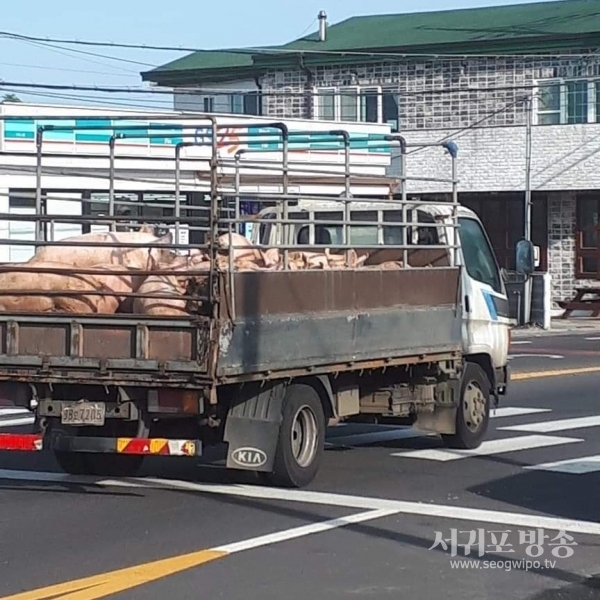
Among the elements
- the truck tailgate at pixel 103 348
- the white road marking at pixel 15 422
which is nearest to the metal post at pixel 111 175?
the truck tailgate at pixel 103 348

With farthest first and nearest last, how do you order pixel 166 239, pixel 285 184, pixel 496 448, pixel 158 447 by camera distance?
pixel 496 448 → pixel 285 184 → pixel 166 239 → pixel 158 447

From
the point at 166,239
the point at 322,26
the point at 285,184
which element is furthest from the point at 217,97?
the point at 166,239

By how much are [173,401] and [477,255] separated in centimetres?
469

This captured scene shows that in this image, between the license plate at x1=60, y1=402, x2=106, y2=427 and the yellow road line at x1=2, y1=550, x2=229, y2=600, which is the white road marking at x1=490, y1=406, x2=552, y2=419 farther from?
the yellow road line at x1=2, y1=550, x2=229, y2=600

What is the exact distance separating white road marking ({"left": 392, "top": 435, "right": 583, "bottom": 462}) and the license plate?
3649 millimetres

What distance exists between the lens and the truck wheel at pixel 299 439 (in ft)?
34.6

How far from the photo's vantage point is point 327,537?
9.09 metres

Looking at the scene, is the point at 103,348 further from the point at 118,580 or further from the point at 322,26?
the point at 322,26

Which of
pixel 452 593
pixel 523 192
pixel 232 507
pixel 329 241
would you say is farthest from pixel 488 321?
pixel 523 192

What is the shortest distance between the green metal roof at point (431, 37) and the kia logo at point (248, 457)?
2820 cm

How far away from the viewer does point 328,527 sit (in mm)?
9414

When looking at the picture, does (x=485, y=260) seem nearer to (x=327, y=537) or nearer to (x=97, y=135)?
(x=327, y=537)

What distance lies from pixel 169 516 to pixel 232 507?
53cm

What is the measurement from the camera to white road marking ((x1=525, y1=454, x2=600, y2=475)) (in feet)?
39.2
